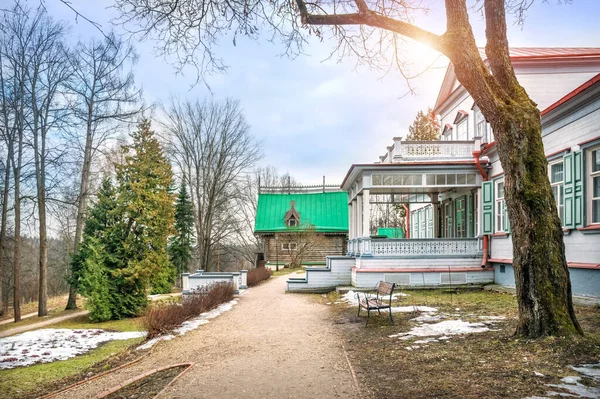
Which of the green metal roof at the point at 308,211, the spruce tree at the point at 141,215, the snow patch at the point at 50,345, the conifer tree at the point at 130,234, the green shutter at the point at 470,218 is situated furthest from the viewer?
the green metal roof at the point at 308,211

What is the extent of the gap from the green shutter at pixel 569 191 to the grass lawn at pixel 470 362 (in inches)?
108

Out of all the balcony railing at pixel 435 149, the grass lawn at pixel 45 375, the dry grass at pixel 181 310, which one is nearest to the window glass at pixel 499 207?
the balcony railing at pixel 435 149

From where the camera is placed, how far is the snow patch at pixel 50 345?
370 inches

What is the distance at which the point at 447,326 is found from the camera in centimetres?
858

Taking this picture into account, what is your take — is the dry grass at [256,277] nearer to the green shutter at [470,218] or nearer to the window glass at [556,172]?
the green shutter at [470,218]

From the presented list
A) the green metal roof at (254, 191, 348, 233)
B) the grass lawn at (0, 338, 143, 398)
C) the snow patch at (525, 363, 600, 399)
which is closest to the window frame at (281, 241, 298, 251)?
the green metal roof at (254, 191, 348, 233)

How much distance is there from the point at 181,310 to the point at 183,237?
20090 mm

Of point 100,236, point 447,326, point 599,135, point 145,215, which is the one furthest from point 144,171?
point 599,135

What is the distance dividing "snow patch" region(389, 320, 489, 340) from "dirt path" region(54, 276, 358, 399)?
1.38 meters

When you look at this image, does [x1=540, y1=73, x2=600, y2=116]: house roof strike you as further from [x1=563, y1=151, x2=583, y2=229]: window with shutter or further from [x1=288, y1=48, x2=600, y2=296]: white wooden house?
[x1=563, y1=151, x2=583, y2=229]: window with shutter

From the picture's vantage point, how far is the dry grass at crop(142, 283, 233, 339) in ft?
33.3

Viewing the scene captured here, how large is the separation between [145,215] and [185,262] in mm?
14779

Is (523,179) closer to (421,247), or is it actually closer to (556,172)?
(556,172)

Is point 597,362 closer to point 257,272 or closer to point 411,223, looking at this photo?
point 257,272
